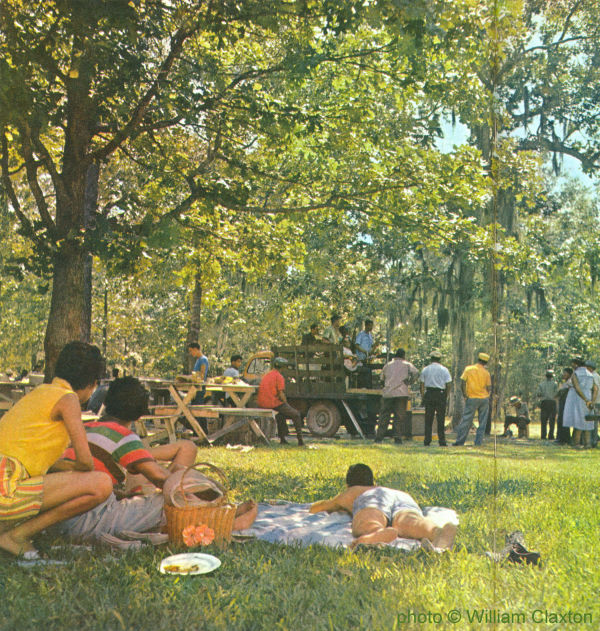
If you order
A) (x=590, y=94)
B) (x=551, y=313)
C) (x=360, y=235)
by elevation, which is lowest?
(x=551, y=313)

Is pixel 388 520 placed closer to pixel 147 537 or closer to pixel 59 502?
pixel 147 537

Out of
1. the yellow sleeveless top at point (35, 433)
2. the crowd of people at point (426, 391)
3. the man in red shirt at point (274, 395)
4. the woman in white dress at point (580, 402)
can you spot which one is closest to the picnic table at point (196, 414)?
the man in red shirt at point (274, 395)

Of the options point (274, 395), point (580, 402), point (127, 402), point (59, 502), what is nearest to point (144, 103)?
point (127, 402)

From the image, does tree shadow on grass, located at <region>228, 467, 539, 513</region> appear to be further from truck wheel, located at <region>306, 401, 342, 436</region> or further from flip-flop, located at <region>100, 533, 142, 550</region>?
truck wheel, located at <region>306, 401, 342, 436</region>

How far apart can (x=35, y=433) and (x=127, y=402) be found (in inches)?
38.0

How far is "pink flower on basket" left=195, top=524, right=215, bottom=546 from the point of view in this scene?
14.9 feet

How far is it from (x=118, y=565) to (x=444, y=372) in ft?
39.7

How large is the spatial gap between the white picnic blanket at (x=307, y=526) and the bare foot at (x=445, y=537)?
119mm

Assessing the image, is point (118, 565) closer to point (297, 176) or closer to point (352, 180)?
point (297, 176)

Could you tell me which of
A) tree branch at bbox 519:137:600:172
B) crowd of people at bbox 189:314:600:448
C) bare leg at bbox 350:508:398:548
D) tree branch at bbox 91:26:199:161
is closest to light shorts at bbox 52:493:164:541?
bare leg at bbox 350:508:398:548

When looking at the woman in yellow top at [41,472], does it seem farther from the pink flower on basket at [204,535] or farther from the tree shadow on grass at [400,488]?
the tree shadow on grass at [400,488]

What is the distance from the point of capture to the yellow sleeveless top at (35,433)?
14.4 feet

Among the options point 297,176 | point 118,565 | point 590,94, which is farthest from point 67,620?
point 590,94

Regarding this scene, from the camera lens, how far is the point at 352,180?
13258 millimetres
